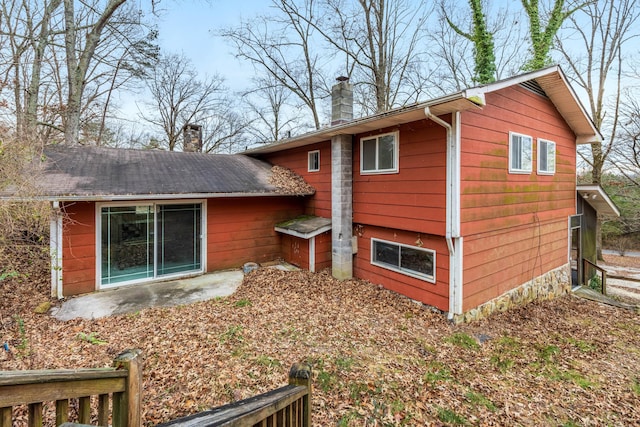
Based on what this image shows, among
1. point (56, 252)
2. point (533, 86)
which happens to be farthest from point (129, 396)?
point (533, 86)

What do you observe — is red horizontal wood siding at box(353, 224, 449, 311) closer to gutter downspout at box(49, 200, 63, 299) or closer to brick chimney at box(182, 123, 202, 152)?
gutter downspout at box(49, 200, 63, 299)

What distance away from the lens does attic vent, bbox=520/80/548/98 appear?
776 cm

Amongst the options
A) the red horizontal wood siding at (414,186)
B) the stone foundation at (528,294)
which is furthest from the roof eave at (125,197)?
the stone foundation at (528,294)

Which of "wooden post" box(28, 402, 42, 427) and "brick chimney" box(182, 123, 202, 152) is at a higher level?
"brick chimney" box(182, 123, 202, 152)

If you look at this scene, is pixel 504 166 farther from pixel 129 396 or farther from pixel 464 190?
pixel 129 396

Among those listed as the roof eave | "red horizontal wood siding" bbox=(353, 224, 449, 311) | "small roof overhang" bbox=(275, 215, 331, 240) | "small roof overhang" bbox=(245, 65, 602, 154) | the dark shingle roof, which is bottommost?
"red horizontal wood siding" bbox=(353, 224, 449, 311)

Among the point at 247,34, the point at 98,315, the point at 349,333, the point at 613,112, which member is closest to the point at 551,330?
the point at 349,333

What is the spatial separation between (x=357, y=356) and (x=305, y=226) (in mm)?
4855

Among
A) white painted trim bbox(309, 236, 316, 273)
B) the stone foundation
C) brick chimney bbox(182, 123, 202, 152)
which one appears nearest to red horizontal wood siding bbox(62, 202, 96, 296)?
white painted trim bbox(309, 236, 316, 273)

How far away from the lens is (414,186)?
22.2 ft

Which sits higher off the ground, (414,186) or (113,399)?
(414,186)

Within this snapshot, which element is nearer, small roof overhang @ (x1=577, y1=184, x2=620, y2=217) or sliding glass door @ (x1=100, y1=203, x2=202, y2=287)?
sliding glass door @ (x1=100, y1=203, x2=202, y2=287)

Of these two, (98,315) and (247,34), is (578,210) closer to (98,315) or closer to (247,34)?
(98,315)

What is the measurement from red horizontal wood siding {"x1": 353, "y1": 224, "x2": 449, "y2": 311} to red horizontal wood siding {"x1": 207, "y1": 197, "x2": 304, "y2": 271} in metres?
2.87
